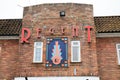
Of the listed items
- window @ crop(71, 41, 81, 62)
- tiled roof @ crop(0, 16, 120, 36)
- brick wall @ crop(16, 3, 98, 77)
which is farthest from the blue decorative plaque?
tiled roof @ crop(0, 16, 120, 36)

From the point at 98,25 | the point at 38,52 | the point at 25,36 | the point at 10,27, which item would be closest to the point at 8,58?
the point at 25,36

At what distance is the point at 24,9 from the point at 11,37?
99.8 inches

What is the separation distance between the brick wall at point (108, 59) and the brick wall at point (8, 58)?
667 cm

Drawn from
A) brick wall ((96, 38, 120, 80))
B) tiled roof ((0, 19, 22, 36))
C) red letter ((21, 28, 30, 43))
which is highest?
tiled roof ((0, 19, 22, 36))

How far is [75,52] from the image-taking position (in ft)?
67.7

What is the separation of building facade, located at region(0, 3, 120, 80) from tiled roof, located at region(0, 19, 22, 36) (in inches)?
3.3

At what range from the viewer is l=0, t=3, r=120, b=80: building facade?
66.1ft

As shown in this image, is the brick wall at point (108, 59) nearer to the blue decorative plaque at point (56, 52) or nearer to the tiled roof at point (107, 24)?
the tiled roof at point (107, 24)

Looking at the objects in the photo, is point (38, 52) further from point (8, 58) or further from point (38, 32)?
point (8, 58)

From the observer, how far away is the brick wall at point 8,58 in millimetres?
21156

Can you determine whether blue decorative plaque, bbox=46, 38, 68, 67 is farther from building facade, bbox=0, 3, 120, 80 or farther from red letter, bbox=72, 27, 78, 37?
red letter, bbox=72, 27, 78, 37

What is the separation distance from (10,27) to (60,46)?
5.25 meters

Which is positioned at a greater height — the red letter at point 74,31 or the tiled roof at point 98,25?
the tiled roof at point 98,25

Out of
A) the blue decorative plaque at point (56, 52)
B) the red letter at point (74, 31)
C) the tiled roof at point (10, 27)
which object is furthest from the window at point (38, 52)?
the red letter at point (74, 31)
